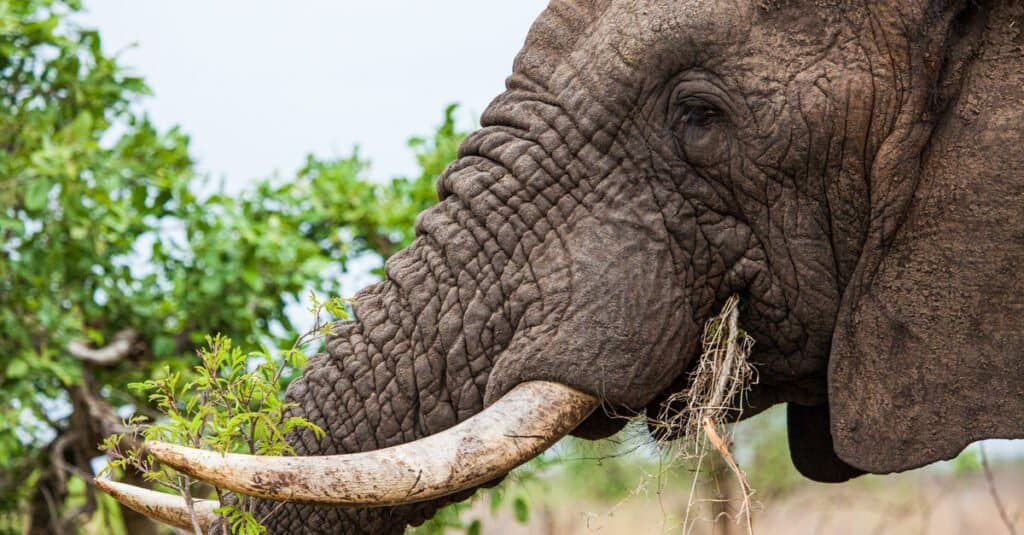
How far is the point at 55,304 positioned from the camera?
5.77m

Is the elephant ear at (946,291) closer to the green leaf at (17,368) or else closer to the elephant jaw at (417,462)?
the elephant jaw at (417,462)

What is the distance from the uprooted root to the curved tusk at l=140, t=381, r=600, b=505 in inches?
9.3

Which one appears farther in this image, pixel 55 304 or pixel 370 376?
pixel 55 304

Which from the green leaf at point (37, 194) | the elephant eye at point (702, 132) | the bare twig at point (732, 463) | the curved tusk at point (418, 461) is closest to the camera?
the curved tusk at point (418, 461)

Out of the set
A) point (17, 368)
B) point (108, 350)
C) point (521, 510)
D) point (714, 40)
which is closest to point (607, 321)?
point (714, 40)

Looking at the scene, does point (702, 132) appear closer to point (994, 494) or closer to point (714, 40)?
point (714, 40)

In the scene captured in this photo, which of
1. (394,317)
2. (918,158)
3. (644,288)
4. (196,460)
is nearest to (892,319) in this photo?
(918,158)

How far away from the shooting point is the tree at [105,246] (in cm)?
566

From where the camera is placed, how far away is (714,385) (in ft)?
9.75

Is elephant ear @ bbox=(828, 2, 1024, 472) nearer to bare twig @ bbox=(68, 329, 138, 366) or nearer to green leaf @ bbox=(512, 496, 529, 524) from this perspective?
green leaf @ bbox=(512, 496, 529, 524)

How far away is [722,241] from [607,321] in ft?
1.14

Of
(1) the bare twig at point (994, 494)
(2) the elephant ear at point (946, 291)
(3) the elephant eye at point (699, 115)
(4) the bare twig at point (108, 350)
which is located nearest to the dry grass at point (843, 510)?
(1) the bare twig at point (994, 494)

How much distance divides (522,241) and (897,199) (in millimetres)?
809

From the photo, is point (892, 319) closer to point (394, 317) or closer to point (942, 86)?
point (942, 86)
